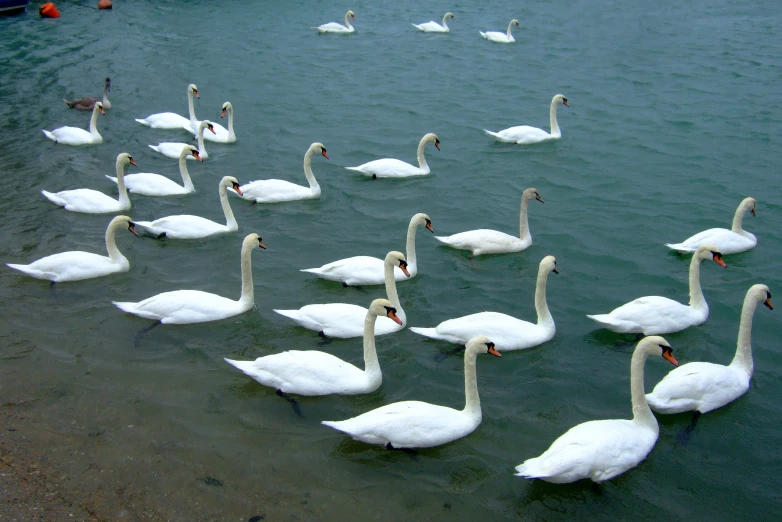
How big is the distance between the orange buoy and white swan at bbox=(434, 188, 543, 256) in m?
21.8

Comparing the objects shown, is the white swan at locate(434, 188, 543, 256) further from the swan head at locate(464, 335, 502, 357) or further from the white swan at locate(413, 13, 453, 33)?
the white swan at locate(413, 13, 453, 33)

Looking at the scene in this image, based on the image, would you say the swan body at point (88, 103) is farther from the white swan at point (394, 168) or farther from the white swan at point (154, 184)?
the white swan at point (394, 168)

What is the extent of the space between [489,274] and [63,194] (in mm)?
6800

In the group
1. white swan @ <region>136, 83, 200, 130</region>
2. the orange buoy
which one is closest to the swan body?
white swan @ <region>136, 83, 200, 130</region>

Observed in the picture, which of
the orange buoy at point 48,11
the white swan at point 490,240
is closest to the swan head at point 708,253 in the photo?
the white swan at point 490,240

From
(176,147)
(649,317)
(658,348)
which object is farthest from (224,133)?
(658,348)

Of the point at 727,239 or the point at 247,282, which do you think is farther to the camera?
the point at 727,239

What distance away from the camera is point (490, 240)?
11.2 m

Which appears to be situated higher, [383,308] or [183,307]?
[383,308]

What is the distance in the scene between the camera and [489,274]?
1088cm

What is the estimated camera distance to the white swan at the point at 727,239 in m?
11.2

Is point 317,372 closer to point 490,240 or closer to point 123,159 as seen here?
point 490,240

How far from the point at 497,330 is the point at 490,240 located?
269 centimetres

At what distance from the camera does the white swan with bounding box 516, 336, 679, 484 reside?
6.54 m
